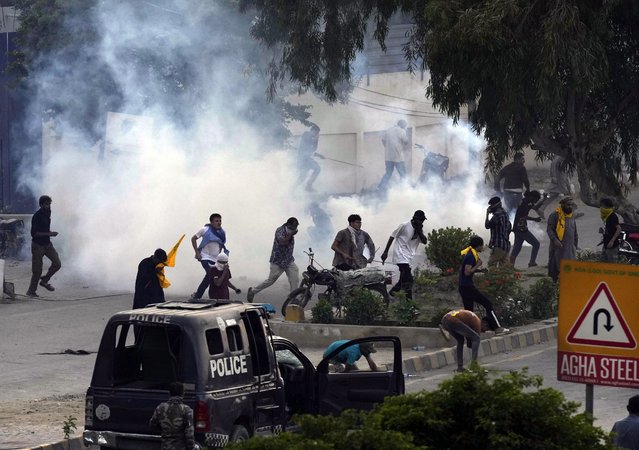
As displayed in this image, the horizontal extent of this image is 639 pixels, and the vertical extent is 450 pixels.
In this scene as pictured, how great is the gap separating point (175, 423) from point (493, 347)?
7.53m

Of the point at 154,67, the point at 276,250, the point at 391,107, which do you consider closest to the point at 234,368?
the point at 276,250

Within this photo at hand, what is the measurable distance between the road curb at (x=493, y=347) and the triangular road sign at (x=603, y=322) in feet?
23.7

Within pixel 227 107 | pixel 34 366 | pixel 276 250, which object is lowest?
pixel 34 366

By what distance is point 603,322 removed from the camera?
834 cm

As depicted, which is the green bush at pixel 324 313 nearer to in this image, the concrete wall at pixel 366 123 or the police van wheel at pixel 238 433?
the police van wheel at pixel 238 433

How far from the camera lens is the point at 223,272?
1773cm

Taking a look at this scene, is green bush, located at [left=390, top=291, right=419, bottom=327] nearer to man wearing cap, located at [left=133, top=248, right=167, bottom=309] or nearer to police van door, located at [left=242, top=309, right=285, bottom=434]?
man wearing cap, located at [left=133, top=248, right=167, bottom=309]

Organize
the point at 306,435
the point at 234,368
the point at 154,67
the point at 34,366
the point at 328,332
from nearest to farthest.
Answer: the point at 306,435
the point at 234,368
the point at 34,366
the point at 328,332
the point at 154,67

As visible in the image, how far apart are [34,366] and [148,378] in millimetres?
5511

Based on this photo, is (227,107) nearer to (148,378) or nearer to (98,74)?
(98,74)

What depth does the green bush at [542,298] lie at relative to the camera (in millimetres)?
18219

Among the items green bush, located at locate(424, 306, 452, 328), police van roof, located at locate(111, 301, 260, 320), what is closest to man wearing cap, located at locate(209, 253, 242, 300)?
green bush, located at locate(424, 306, 452, 328)

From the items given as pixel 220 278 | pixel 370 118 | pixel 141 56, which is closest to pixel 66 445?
pixel 220 278

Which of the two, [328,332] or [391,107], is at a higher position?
[391,107]
